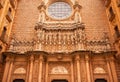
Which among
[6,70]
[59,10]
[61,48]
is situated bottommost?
[6,70]

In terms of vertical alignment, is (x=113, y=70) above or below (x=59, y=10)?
below

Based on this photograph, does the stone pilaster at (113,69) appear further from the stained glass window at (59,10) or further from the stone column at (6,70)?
the stone column at (6,70)

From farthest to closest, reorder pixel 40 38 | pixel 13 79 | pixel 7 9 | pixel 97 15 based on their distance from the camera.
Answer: pixel 97 15, pixel 7 9, pixel 40 38, pixel 13 79

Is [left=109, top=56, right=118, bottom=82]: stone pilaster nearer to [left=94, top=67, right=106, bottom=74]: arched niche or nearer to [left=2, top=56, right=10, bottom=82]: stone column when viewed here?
[left=94, top=67, right=106, bottom=74]: arched niche

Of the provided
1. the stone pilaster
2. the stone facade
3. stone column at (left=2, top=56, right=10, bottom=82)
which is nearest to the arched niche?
the stone facade

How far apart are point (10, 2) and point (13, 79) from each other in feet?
25.1

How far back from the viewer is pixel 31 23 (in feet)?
57.3

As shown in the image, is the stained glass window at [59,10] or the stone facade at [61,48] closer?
the stone facade at [61,48]

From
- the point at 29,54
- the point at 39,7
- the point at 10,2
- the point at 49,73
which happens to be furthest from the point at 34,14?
the point at 49,73

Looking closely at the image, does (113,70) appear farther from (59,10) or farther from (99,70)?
(59,10)

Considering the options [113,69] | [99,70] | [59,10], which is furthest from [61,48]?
[59,10]

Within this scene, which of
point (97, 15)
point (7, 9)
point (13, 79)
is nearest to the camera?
point (13, 79)

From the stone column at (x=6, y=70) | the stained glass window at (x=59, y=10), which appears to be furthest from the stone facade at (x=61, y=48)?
the stained glass window at (x=59, y=10)

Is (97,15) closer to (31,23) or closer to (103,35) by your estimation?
(103,35)
